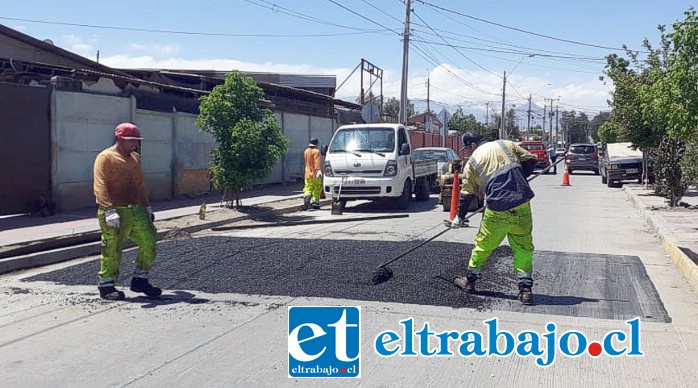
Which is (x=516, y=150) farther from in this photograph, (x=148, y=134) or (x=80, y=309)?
(x=148, y=134)

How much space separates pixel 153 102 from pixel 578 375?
14825 millimetres

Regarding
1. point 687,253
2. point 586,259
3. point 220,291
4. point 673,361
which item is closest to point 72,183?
point 220,291

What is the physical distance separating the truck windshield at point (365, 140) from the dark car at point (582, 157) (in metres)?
22.9

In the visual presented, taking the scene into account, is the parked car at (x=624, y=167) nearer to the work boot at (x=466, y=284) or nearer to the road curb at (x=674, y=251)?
the road curb at (x=674, y=251)

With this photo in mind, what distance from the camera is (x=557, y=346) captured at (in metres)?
5.83

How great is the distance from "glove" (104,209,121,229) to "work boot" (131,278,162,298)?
63cm

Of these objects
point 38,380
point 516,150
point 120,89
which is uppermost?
point 120,89

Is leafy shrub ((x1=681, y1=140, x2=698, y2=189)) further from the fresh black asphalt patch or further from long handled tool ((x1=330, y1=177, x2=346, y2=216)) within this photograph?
long handled tool ((x1=330, y1=177, x2=346, y2=216))

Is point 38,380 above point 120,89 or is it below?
below

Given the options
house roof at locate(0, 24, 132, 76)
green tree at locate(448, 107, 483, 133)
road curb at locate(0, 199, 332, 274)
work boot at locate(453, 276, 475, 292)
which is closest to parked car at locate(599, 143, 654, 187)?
house roof at locate(0, 24, 132, 76)

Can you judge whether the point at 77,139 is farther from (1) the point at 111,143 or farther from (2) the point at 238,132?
(2) the point at 238,132

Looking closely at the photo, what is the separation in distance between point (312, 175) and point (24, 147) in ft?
21.5

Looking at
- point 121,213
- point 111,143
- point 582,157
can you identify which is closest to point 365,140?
point 111,143

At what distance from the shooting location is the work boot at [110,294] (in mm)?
7316
